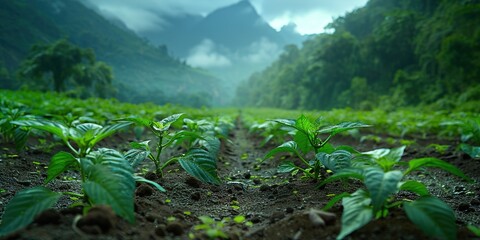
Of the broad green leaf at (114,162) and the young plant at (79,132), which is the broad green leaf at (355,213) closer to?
the broad green leaf at (114,162)

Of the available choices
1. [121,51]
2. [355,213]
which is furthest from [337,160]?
[121,51]

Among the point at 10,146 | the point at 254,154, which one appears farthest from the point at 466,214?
the point at 10,146

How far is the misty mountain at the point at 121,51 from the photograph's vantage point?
55062 mm

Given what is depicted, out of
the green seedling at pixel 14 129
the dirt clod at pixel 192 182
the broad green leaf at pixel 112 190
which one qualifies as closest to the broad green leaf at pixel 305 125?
the dirt clod at pixel 192 182

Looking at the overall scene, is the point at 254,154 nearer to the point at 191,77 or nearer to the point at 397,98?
the point at 397,98

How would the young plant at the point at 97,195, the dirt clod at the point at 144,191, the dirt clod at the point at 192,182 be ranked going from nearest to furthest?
the young plant at the point at 97,195
the dirt clod at the point at 144,191
the dirt clod at the point at 192,182

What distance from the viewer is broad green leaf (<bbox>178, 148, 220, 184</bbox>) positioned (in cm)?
195

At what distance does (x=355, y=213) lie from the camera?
1220 mm

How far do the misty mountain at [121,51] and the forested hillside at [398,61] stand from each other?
28.7 metres

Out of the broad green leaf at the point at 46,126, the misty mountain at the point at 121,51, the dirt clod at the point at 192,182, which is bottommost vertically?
the dirt clod at the point at 192,182

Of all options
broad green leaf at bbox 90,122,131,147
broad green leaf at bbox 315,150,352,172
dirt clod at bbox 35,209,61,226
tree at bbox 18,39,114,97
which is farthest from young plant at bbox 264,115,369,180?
tree at bbox 18,39,114,97

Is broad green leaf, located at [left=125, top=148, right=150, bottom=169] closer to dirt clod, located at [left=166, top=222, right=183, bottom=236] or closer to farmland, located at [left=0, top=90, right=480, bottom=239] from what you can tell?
farmland, located at [left=0, top=90, right=480, bottom=239]

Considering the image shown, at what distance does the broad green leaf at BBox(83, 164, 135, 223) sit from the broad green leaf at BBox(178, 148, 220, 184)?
67 cm

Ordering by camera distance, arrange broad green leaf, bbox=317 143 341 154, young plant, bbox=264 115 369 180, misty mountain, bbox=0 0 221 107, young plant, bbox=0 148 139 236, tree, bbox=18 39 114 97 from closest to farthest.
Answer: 1. young plant, bbox=0 148 139 236
2. young plant, bbox=264 115 369 180
3. broad green leaf, bbox=317 143 341 154
4. tree, bbox=18 39 114 97
5. misty mountain, bbox=0 0 221 107
